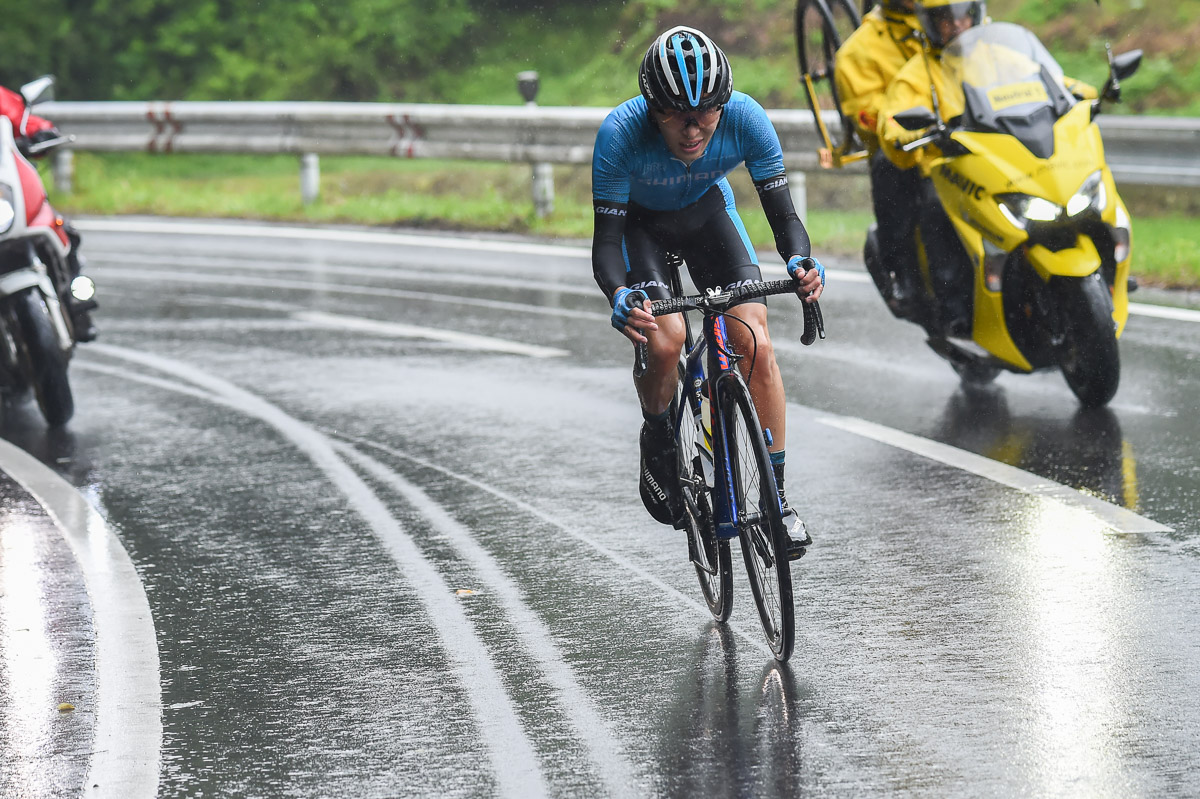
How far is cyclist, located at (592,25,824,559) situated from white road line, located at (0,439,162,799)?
1.86m

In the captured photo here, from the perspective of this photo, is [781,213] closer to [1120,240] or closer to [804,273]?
[804,273]

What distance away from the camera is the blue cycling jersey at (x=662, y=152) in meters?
5.98

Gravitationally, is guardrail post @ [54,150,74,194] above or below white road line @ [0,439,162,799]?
above

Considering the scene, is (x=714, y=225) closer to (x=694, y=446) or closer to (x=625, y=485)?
(x=694, y=446)

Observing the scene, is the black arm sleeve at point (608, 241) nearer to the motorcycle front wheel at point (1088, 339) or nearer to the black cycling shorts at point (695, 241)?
the black cycling shorts at point (695, 241)

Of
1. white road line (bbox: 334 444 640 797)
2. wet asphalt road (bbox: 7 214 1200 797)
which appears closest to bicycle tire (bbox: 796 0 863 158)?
wet asphalt road (bbox: 7 214 1200 797)

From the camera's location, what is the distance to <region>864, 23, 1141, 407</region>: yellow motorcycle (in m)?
8.70

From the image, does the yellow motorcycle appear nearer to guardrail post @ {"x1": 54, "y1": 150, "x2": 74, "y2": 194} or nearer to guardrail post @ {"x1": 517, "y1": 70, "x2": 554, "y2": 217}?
guardrail post @ {"x1": 517, "y1": 70, "x2": 554, "y2": 217}

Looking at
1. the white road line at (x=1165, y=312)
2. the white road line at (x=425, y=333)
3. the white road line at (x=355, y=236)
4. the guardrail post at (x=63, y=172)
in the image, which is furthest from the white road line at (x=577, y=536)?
the guardrail post at (x=63, y=172)

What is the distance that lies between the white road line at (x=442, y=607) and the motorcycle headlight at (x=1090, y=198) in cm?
361

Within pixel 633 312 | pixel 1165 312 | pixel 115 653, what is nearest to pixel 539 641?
pixel 633 312

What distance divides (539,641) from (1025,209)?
3.97m

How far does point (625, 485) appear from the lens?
27.2ft

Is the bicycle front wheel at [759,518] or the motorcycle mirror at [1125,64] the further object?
the motorcycle mirror at [1125,64]
